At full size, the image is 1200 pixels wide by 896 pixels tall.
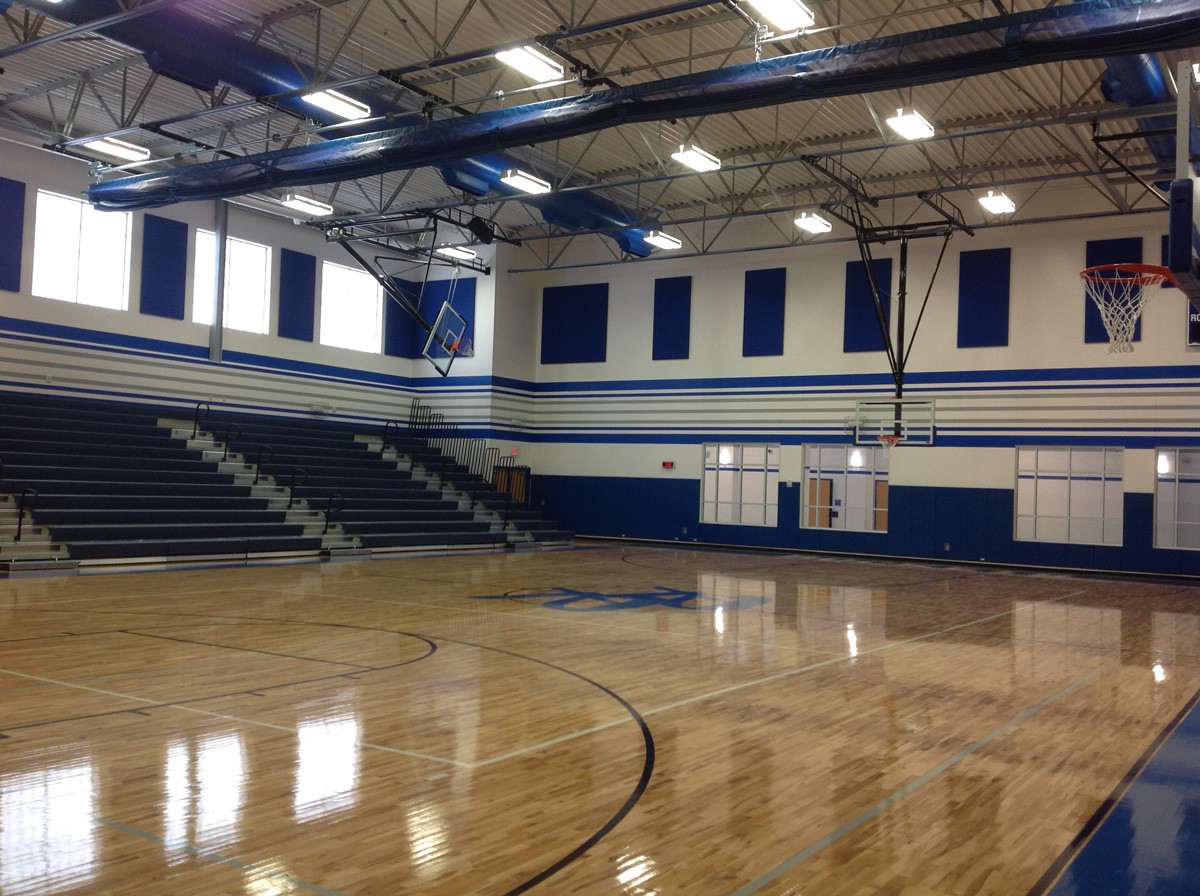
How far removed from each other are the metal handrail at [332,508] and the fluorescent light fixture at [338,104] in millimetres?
7451

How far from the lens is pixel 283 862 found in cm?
380

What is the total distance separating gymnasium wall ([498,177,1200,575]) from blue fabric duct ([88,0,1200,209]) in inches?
429

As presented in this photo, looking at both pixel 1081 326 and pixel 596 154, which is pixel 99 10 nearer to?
pixel 596 154

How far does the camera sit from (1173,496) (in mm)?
19344

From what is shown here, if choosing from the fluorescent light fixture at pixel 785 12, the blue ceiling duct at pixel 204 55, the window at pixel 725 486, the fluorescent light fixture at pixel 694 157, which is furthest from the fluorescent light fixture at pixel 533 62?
the window at pixel 725 486

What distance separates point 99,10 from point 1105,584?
17.5 metres

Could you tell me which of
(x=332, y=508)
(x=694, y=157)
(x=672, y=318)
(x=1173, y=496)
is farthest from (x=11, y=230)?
(x=1173, y=496)

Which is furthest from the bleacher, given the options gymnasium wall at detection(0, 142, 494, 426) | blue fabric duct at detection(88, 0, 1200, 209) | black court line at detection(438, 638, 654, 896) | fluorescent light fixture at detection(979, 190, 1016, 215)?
fluorescent light fixture at detection(979, 190, 1016, 215)

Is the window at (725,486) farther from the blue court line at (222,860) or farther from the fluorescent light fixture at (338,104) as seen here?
the blue court line at (222,860)

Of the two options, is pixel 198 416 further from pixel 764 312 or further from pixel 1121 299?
pixel 1121 299

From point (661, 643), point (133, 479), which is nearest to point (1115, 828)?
point (661, 643)

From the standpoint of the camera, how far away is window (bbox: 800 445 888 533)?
73.6ft

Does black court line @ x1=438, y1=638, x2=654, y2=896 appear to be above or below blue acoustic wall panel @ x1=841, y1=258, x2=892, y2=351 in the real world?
below

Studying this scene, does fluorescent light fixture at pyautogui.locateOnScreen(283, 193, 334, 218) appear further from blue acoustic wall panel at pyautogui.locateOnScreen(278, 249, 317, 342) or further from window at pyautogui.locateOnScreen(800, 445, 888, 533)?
window at pyautogui.locateOnScreen(800, 445, 888, 533)
